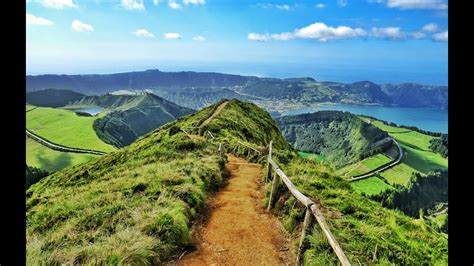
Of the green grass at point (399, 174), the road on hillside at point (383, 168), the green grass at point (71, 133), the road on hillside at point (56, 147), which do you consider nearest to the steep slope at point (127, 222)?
the road on hillside at point (383, 168)

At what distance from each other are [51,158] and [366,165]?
Answer: 138m

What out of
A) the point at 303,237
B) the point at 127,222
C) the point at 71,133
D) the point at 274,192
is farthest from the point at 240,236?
the point at 71,133

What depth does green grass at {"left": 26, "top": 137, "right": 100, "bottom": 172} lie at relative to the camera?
132875mm

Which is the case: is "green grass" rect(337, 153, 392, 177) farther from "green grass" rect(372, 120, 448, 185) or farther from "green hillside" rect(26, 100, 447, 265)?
"green hillside" rect(26, 100, 447, 265)

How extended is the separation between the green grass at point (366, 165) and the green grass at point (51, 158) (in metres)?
107

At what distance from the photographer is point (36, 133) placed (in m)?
176

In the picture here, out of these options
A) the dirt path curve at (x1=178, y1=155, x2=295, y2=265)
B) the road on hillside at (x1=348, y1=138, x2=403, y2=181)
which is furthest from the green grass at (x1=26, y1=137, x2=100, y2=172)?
the dirt path curve at (x1=178, y1=155, x2=295, y2=265)

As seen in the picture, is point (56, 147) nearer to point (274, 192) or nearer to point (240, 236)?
point (274, 192)

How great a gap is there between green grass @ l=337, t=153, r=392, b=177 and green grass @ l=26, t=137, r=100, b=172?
107 metres

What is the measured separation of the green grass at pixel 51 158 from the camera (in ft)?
436

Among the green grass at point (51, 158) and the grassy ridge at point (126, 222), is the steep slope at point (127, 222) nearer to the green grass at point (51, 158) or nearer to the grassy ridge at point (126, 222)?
the grassy ridge at point (126, 222)
